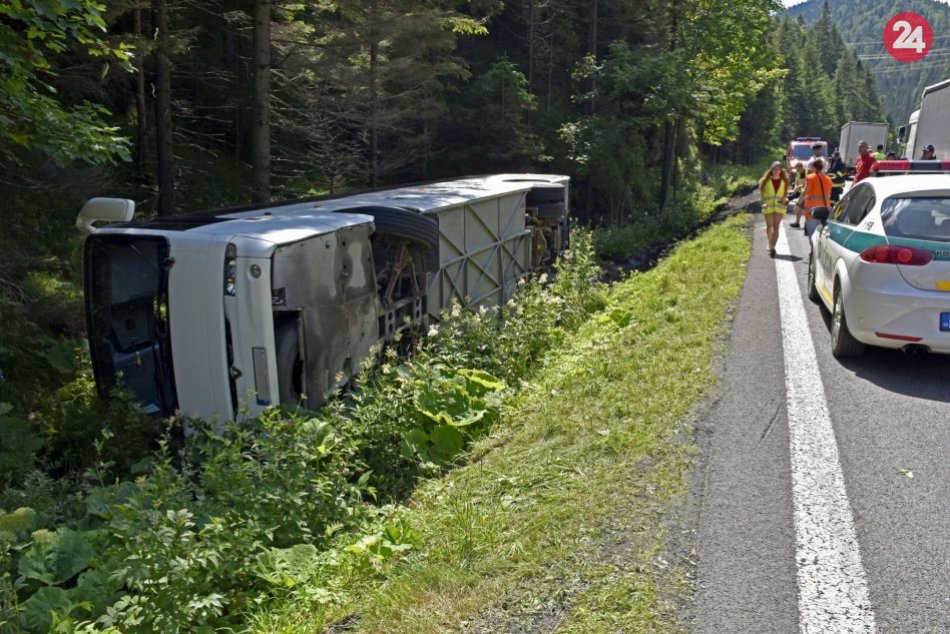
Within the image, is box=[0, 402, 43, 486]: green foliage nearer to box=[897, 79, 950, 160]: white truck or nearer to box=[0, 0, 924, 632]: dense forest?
box=[0, 0, 924, 632]: dense forest

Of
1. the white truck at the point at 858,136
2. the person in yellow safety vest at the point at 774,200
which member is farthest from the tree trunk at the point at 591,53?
the white truck at the point at 858,136

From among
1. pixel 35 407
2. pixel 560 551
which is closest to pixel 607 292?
pixel 35 407

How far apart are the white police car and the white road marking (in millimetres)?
613

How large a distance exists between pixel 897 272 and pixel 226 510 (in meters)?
5.74

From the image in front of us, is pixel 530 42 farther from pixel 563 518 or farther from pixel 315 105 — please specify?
pixel 563 518

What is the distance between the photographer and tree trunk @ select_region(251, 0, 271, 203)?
13.4 m

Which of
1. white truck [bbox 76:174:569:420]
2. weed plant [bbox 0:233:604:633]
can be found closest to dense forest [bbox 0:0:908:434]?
white truck [bbox 76:174:569:420]

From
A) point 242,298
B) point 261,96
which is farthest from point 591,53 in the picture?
point 242,298

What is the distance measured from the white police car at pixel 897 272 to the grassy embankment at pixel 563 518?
1311mm

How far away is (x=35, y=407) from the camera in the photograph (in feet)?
29.3

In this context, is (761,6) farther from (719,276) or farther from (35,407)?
(35,407)

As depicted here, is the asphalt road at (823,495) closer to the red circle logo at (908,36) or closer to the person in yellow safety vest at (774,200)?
the person in yellow safety vest at (774,200)

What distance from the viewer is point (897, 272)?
258 inches

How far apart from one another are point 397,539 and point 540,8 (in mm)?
31414
